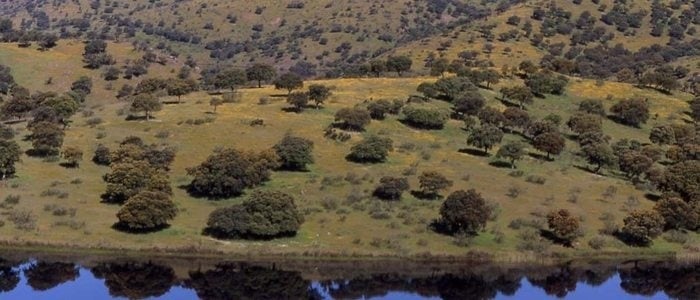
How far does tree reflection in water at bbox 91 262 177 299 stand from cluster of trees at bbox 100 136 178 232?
6.75m

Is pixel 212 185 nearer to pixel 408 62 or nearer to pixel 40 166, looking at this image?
pixel 40 166

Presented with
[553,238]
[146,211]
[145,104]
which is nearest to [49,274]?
[146,211]

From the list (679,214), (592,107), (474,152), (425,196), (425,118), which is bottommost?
(592,107)

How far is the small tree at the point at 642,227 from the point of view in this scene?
299 ft

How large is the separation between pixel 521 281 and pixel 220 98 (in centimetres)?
7848

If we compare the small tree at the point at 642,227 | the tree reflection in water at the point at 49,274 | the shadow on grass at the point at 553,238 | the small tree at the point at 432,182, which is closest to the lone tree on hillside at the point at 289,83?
the small tree at the point at 432,182

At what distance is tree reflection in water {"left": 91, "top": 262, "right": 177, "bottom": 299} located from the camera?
240 ft

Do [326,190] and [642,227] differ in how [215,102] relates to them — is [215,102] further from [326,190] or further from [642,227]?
[642,227]

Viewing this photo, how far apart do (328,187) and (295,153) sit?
7.25 m

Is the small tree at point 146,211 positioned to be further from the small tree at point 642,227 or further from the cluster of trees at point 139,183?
the small tree at point 642,227

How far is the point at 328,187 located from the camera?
103 meters

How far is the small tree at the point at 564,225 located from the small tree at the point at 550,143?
99.3 ft

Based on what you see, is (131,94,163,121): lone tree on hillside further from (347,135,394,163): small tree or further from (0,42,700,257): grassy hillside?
(347,135,394,163): small tree

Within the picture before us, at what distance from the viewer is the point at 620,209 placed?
101875mm
